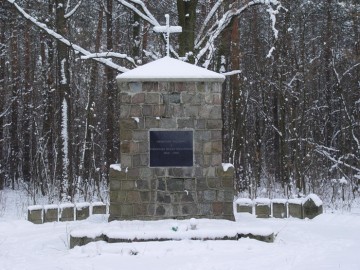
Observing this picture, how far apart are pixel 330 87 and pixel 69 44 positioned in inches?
607

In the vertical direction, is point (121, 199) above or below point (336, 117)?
below

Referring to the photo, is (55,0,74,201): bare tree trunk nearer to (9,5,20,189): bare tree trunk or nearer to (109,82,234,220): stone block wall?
(9,5,20,189): bare tree trunk

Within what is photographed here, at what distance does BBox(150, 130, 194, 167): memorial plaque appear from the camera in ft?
26.8

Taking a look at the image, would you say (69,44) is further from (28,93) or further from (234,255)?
(28,93)

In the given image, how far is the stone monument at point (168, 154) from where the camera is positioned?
815cm

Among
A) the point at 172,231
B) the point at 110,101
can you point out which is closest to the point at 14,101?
the point at 110,101

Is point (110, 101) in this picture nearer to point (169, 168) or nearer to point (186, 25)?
point (186, 25)

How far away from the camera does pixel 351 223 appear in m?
8.73

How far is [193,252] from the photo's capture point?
6348 mm

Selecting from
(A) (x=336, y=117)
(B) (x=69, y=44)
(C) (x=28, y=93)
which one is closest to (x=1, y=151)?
(C) (x=28, y=93)

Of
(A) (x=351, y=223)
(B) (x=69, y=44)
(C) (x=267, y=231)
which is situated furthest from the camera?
(B) (x=69, y=44)

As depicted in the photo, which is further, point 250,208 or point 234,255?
point 250,208

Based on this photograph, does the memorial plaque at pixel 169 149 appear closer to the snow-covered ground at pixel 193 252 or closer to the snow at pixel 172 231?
the snow-covered ground at pixel 193 252

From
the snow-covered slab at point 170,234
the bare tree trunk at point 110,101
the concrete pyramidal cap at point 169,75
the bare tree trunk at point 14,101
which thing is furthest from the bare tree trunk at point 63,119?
the snow-covered slab at point 170,234
